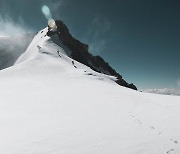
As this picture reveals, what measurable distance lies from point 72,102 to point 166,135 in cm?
901

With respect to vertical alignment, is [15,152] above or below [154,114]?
below

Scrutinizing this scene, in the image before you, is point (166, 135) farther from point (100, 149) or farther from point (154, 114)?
point (154, 114)

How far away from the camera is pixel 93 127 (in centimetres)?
1108

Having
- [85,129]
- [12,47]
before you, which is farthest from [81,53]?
[85,129]

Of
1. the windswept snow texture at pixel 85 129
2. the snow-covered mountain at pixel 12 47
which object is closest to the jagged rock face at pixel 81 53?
the snow-covered mountain at pixel 12 47

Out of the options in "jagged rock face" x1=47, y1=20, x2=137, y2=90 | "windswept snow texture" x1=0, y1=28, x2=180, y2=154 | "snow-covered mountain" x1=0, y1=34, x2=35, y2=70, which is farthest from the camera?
"jagged rock face" x1=47, y1=20, x2=137, y2=90

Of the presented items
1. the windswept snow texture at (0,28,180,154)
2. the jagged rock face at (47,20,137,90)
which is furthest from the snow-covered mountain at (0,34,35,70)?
the windswept snow texture at (0,28,180,154)

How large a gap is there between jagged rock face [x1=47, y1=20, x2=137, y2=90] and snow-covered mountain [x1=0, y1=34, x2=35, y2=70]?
18.9 meters

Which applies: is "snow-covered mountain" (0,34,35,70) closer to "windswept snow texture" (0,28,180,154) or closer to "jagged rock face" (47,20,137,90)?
"jagged rock face" (47,20,137,90)

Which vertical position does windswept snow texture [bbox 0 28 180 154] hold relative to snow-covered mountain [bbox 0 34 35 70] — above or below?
below

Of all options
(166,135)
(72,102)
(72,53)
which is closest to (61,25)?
(72,53)

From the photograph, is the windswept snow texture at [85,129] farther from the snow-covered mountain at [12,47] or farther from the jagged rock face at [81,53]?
the snow-covered mountain at [12,47]

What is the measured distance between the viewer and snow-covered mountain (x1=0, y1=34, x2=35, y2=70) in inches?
4355

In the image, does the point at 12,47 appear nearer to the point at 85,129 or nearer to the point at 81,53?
the point at 81,53
